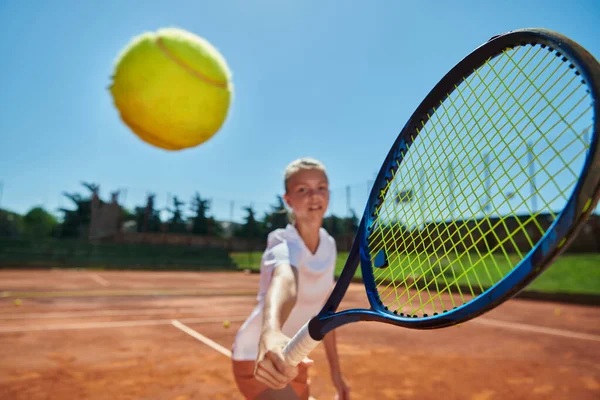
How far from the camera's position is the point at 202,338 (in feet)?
14.7

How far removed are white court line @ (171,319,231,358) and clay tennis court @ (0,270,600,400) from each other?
0.01 m

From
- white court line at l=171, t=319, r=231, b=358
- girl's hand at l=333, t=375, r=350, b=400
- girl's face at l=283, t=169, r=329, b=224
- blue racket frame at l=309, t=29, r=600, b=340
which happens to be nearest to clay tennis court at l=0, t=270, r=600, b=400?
white court line at l=171, t=319, r=231, b=358

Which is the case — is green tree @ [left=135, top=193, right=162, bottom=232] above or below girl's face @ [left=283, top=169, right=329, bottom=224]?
above

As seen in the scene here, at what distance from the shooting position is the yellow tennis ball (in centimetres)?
454

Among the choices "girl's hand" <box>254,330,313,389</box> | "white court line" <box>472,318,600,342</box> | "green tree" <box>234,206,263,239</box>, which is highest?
"green tree" <box>234,206,263,239</box>

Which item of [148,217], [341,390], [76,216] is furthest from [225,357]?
[76,216]

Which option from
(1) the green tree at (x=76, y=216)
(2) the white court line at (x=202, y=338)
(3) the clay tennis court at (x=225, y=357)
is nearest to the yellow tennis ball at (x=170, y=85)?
(2) the white court line at (x=202, y=338)

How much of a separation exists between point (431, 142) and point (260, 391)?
1.16 metres

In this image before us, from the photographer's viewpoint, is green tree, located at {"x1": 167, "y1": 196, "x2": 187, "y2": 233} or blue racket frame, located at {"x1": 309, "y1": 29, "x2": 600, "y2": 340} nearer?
blue racket frame, located at {"x1": 309, "y1": 29, "x2": 600, "y2": 340}

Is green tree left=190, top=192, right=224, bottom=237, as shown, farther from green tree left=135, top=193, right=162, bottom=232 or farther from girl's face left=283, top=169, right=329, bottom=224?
girl's face left=283, top=169, right=329, bottom=224

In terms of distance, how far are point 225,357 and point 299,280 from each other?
89.9 inches

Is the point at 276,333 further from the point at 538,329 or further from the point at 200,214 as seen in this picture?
the point at 200,214

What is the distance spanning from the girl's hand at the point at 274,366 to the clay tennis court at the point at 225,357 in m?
1.76

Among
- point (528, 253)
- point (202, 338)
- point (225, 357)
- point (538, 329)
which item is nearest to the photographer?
point (528, 253)
